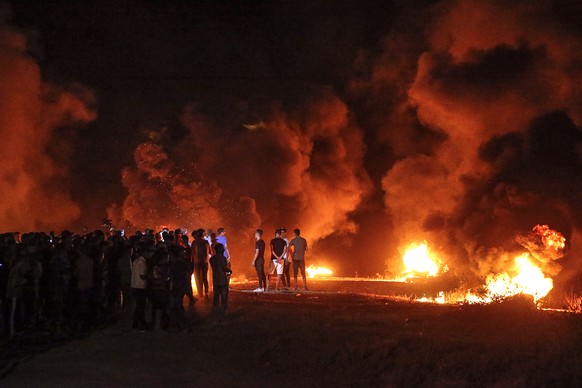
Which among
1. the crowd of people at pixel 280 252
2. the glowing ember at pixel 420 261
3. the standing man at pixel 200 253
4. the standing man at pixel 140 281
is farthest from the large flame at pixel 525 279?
the standing man at pixel 140 281

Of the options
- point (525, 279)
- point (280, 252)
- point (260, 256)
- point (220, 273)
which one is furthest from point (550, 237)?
point (220, 273)

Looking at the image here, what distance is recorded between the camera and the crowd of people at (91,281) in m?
13.5

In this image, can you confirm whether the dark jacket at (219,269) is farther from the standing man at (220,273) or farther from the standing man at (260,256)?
the standing man at (260,256)

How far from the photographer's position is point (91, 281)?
14375 mm

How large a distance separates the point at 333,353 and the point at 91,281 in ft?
19.3

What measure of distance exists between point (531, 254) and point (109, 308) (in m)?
13.2

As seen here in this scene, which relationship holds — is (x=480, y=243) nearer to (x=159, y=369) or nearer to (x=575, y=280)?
(x=575, y=280)

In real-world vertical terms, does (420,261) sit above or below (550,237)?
below

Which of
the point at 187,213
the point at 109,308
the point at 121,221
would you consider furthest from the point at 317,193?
the point at 109,308

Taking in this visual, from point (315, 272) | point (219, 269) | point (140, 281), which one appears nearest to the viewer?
point (140, 281)

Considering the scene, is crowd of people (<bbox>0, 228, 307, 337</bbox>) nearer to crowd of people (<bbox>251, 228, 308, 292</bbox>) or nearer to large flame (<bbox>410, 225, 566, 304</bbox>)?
crowd of people (<bbox>251, 228, 308, 292</bbox>)

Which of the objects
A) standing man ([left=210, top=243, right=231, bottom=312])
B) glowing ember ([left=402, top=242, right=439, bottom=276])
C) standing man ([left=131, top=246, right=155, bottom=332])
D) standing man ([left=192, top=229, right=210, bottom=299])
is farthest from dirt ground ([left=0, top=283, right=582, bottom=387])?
glowing ember ([left=402, top=242, right=439, bottom=276])

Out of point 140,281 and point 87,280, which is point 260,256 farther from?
point 140,281

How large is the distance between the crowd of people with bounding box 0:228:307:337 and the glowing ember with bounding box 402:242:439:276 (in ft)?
44.6
